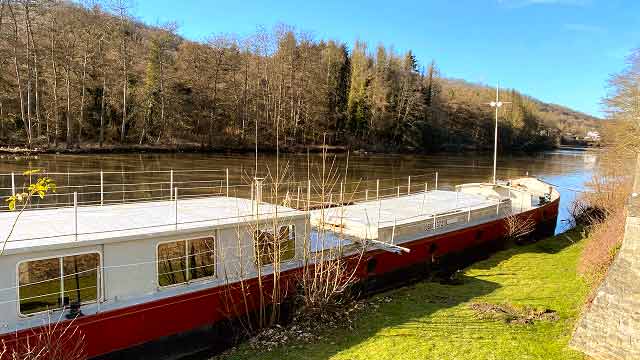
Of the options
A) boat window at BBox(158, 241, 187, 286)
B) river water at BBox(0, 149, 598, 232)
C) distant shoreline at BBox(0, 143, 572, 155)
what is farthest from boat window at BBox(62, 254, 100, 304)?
distant shoreline at BBox(0, 143, 572, 155)

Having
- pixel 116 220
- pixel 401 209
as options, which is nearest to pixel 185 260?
pixel 116 220

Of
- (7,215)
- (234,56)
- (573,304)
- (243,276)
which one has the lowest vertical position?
(573,304)

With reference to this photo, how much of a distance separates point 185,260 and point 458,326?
6439 millimetres

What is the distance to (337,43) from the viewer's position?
87.6 m

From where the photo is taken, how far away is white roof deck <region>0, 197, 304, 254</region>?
9138mm

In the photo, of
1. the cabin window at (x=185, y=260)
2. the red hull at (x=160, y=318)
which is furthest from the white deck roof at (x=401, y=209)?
the cabin window at (x=185, y=260)

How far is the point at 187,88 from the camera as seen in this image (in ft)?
211

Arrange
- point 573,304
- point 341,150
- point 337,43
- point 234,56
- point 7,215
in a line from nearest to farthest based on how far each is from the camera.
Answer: point 7,215
point 573,304
point 234,56
point 341,150
point 337,43

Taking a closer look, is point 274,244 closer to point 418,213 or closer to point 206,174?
point 418,213

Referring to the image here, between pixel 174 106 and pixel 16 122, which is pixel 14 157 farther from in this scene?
pixel 174 106

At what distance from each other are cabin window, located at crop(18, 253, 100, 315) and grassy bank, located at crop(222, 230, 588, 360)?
10.9 ft

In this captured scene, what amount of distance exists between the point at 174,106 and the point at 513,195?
47.5m

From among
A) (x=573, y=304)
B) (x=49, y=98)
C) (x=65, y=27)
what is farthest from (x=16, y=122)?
(x=573, y=304)

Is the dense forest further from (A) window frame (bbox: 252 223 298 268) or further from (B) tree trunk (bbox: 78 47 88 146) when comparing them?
(A) window frame (bbox: 252 223 298 268)
